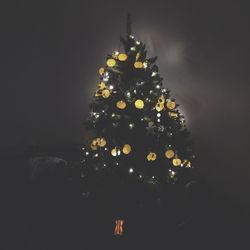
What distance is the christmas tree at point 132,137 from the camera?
4543mm

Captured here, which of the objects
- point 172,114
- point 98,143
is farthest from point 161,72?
point 98,143

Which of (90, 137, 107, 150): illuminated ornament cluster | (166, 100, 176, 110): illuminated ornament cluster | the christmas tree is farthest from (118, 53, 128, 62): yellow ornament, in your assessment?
(90, 137, 107, 150): illuminated ornament cluster

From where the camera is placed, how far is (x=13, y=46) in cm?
607

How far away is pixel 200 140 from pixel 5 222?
324 centimetres

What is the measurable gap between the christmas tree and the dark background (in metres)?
1.00

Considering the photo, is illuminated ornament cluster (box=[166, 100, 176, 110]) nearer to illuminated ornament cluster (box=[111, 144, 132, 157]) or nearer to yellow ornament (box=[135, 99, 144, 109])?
yellow ornament (box=[135, 99, 144, 109])

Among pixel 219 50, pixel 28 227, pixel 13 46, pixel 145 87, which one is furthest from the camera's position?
pixel 13 46

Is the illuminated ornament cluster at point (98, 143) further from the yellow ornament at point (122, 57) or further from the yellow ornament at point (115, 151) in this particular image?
the yellow ornament at point (122, 57)

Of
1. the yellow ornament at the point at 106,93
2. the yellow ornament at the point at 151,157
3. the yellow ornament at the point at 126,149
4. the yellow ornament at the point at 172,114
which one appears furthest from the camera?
the yellow ornament at the point at 172,114

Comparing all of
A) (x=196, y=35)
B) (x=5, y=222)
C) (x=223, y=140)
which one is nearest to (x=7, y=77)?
(x=5, y=222)

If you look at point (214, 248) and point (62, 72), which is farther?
point (62, 72)

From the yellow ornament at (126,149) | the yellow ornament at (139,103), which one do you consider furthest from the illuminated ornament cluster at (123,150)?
the yellow ornament at (139,103)

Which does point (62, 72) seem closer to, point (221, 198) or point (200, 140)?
point (200, 140)

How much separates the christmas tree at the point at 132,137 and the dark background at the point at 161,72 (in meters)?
1.00
